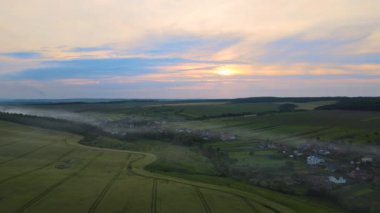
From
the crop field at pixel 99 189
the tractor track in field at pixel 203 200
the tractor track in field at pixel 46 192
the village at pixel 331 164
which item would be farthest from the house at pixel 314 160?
the tractor track in field at pixel 46 192

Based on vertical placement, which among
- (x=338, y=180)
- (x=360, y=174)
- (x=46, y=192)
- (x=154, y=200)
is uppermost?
(x=46, y=192)

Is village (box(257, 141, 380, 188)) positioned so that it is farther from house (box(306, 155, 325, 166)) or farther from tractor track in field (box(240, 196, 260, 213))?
tractor track in field (box(240, 196, 260, 213))

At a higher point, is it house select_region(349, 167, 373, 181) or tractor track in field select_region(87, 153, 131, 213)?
tractor track in field select_region(87, 153, 131, 213)

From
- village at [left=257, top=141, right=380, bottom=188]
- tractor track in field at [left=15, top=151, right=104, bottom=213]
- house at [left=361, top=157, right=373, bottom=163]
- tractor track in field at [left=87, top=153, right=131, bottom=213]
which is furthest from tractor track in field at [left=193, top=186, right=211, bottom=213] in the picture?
house at [left=361, top=157, right=373, bottom=163]

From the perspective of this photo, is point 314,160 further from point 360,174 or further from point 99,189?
point 99,189

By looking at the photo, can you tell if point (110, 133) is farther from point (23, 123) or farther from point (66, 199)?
point (66, 199)

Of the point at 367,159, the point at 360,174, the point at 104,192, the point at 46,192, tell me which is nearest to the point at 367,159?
the point at 367,159

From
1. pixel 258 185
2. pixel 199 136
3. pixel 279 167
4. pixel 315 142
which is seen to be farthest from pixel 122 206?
pixel 199 136

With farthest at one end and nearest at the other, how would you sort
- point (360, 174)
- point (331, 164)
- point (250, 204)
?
point (331, 164) < point (360, 174) < point (250, 204)
